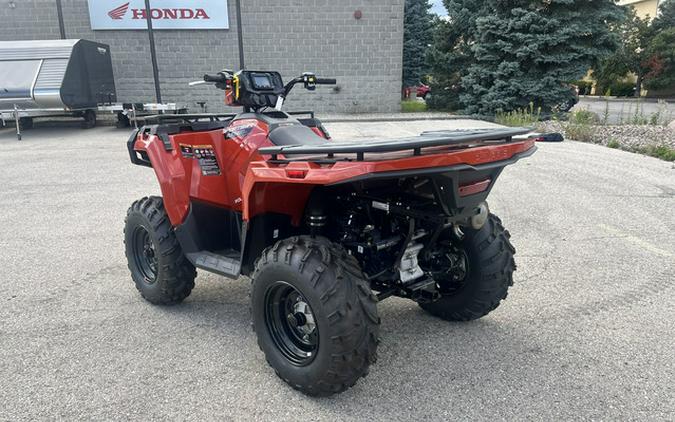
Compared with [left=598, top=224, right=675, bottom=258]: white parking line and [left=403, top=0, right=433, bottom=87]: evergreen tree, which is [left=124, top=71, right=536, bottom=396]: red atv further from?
[left=403, top=0, right=433, bottom=87]: evergreen tree

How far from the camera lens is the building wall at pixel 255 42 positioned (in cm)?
1766

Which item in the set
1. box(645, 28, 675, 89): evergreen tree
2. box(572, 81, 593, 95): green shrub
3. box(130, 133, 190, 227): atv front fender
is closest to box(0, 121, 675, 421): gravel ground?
box(130, 133, 190, 227): atv front fender

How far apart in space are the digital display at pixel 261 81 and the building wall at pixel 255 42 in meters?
15.4

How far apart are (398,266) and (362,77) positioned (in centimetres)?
1676

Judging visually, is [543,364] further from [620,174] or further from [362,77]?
[362,77]

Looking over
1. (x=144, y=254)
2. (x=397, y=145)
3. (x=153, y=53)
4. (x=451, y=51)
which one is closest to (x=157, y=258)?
(x=144, y=254)

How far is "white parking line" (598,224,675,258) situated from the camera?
185 inches

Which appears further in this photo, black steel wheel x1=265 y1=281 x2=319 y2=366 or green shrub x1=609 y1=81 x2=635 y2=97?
green shrub x1=609 y1=81 x2=635 y2=97

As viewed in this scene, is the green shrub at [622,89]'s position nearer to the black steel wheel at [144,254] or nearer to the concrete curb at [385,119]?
the concrete curb at [385,119]

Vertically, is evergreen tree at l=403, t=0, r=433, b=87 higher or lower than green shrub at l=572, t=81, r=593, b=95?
higher

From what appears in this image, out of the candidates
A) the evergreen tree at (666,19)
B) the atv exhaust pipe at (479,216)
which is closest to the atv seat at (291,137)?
the atv exhaust pipe at (479,216)

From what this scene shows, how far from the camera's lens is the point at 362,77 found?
18.6m

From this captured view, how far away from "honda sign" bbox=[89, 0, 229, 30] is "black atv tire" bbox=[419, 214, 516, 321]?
16874 millimetres

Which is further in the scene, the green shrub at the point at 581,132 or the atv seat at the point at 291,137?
the green shrub at the point at 581,132
